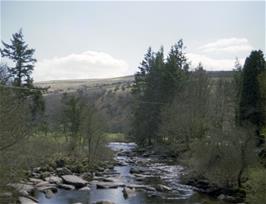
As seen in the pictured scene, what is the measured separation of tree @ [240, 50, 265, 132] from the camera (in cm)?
4369

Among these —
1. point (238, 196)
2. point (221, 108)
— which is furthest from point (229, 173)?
point (221, 108)

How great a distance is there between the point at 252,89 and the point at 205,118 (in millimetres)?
12485

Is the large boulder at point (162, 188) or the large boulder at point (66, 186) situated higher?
the large boulder at point (66, 186)

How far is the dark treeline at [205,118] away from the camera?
32.0 m

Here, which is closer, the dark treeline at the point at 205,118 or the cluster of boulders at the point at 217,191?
the cluster of boulders at the point at 217,191

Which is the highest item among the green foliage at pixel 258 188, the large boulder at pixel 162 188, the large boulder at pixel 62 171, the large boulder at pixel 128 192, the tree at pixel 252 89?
the tree at pixel 252 89

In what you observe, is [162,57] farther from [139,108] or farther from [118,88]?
[118,88]

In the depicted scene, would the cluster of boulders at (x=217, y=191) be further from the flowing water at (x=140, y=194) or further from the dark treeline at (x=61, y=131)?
the dark treeline at (x=61, y=131)

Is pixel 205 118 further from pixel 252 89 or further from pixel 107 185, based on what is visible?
pixel 107 185

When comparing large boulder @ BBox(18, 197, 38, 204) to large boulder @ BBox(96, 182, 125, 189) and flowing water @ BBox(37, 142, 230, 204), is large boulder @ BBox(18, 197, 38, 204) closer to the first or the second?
flowing water @ BBox(37, 142, 230, 204)

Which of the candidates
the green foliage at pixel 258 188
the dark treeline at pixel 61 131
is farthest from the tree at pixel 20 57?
the green foliage at pixel 258 188

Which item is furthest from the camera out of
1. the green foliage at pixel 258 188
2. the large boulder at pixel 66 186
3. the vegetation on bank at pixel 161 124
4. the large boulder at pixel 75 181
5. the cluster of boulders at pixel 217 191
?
the large boulder at pixel 75 181

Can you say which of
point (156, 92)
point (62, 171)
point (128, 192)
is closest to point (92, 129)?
point (62, 171)

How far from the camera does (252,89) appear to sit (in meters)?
44.9
